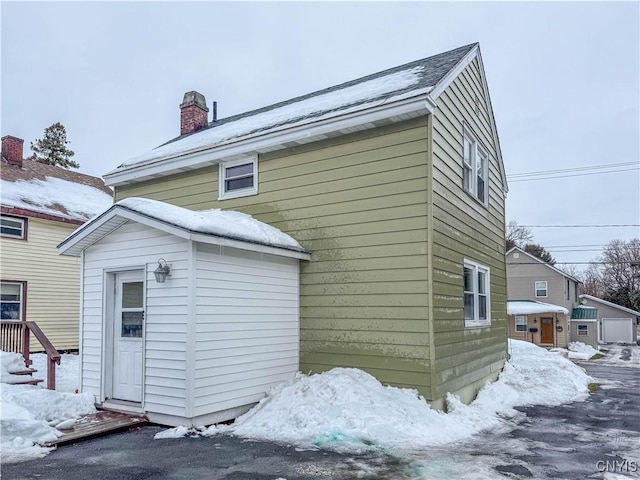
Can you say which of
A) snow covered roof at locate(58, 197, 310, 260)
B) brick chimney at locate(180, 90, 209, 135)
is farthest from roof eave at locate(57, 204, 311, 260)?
brick chimney at locate(180, 90, 209, 135)

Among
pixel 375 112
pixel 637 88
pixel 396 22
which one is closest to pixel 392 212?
pixel 375 112

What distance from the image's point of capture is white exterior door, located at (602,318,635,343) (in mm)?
41438

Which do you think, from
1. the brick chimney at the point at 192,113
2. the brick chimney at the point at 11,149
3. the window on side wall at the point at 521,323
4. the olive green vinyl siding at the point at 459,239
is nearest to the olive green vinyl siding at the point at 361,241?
the olive green vinyl siding at the point at 459,239

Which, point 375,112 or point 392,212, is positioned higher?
point 375,112

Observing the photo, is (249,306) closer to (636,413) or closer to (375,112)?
(375,112)

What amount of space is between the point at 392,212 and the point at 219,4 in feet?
31.7

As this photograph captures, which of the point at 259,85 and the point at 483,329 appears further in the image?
the point at 259,85

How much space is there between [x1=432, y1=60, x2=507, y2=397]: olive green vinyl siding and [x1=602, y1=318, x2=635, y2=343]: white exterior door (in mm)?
36976

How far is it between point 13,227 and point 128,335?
414 inches

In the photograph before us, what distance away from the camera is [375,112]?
7762mm

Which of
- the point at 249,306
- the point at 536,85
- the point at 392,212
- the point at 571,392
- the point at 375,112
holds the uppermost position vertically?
the point at 536,85

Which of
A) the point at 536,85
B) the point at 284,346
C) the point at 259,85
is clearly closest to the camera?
the point at 284,346

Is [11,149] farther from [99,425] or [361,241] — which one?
[361,241]

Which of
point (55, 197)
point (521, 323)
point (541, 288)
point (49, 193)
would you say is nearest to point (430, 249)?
point (55, 197)
